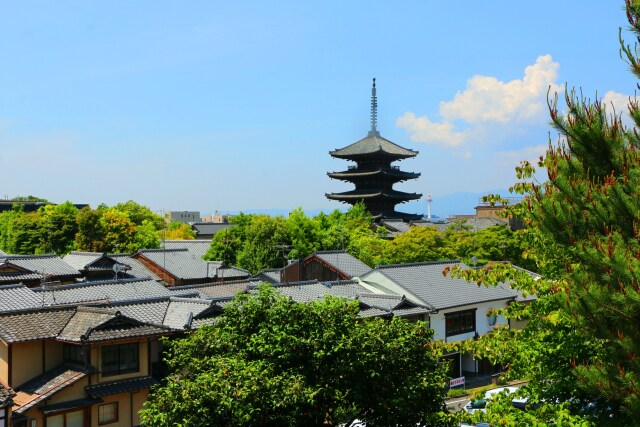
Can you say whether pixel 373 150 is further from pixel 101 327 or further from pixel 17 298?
pixel 101 327

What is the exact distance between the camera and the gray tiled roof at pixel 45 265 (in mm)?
41406

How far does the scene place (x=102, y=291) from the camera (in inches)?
1234

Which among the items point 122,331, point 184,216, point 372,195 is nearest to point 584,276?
point 122,331

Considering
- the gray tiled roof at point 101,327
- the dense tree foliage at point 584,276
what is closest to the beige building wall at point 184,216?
the gray tiled roof at point 101,327

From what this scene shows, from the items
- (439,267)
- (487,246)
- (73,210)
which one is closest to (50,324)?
(439,267)

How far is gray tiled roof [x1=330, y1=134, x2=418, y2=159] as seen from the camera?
87.8 metres

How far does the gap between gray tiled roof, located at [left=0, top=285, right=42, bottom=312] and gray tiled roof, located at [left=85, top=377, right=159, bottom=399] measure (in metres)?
5.36

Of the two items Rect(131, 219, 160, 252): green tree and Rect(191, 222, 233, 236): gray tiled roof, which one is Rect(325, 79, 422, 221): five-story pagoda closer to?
Rect(191, 222, 233, 236): gray tiled roof

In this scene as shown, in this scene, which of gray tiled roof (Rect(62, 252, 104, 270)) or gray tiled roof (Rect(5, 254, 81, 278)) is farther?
gray tiled roof (Rect(62, 252, 104, 270))

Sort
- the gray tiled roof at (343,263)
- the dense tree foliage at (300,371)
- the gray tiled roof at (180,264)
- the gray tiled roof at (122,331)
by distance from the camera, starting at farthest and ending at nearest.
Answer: the gray tiled roof at (180,264) < the gray tiled roof at (343,263) < the gray tiled roof at (122,331) < the dense tree foliage at (300,371)

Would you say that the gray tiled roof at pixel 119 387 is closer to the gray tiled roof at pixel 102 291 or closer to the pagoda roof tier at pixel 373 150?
the gray tiled roof at pixel 102 291

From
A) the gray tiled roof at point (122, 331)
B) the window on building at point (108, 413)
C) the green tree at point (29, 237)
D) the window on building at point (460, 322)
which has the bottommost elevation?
the window on building at point (108, 413)

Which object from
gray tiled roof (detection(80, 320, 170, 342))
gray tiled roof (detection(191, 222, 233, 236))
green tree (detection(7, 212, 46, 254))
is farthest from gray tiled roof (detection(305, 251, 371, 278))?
gray tiled roof (detection(191, 222, 233, 236))

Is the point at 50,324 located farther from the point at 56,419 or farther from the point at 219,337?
the point at 219,337
